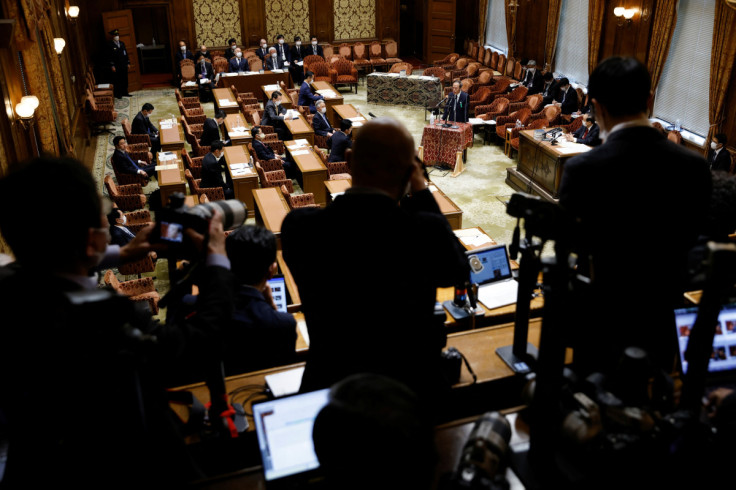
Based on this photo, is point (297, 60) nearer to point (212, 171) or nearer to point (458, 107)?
point (458, 107)

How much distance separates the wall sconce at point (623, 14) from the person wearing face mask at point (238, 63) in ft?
28.9

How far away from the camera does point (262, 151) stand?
30.9 feet

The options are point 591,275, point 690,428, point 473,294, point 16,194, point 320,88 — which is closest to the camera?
point 16,194

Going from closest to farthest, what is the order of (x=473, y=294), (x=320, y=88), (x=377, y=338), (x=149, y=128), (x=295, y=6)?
(x=377, y=338)
(x=473, y=294)
(x=149, y=128)
(x=320, y=88)
(x=295, y=6)

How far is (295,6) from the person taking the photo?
58.2 feet

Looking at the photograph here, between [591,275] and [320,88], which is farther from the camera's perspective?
[320,88]

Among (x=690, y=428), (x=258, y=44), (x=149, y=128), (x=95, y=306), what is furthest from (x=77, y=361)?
(x=258, y=44)

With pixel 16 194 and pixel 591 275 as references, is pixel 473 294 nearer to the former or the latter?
pixel 591 275

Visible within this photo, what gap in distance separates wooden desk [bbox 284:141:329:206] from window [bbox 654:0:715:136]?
18.4 feet

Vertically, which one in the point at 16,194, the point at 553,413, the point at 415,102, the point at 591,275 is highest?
the point at 16,194

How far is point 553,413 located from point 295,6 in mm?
17839

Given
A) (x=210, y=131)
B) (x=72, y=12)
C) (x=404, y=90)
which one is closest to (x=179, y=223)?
(x=210, y=131)

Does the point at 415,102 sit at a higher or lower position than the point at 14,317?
lower

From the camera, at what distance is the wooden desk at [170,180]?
326 inches
